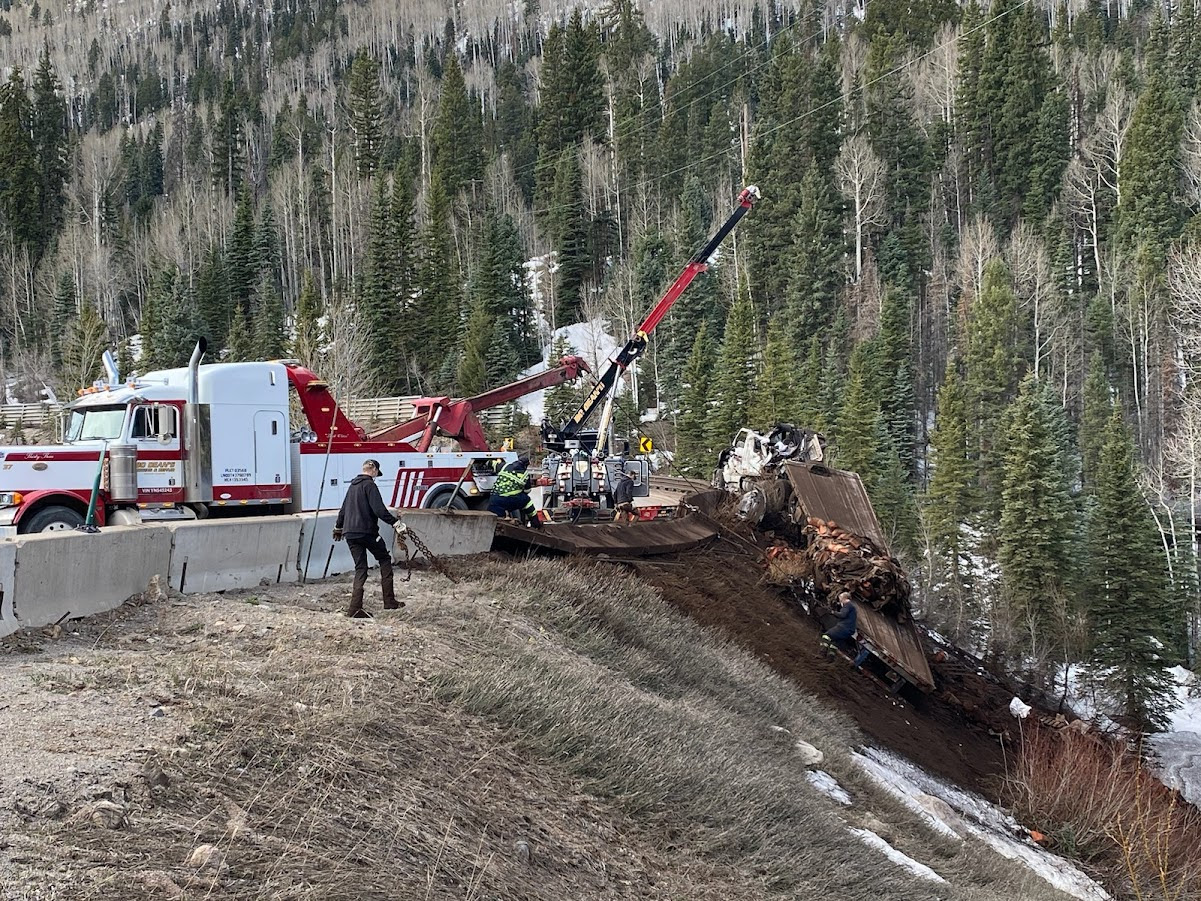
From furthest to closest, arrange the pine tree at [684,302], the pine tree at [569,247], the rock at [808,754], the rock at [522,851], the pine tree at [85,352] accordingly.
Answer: the pine tree at [569,247] < the pine tree at [684,302] < the pine tree at [85,352] < the rock at [808,754] < the rock at [522,851]

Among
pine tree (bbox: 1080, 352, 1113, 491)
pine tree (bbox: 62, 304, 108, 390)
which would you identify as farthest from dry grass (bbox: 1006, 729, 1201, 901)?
pine tree (bbox: 1080, 352, 1113, 491)

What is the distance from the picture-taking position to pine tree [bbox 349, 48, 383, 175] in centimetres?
9025

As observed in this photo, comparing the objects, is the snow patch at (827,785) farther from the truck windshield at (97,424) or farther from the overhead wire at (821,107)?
the overhead wire at (821,107)

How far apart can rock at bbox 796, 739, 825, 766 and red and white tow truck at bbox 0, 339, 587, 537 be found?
24.9 ft

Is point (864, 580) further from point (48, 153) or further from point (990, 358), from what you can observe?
point (48, 153)

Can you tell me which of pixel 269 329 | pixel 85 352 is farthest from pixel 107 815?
pixel 269 329

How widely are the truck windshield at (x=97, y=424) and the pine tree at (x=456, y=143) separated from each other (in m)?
69.8

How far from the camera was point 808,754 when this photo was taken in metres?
12.0

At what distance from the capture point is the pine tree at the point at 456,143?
8738 cm

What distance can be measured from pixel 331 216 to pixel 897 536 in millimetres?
51728

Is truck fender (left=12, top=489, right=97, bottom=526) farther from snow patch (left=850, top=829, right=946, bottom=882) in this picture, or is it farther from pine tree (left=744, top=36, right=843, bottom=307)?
pine tree (left=744, top=36, right=843, bottom=307)

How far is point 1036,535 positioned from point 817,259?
91.2 ft

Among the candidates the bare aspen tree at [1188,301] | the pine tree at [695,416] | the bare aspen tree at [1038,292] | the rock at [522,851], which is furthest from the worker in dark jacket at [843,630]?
the bare aspen tree at [1038,292]

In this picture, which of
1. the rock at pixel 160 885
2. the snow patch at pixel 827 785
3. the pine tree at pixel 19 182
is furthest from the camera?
the pine tree at pixel 19 182
